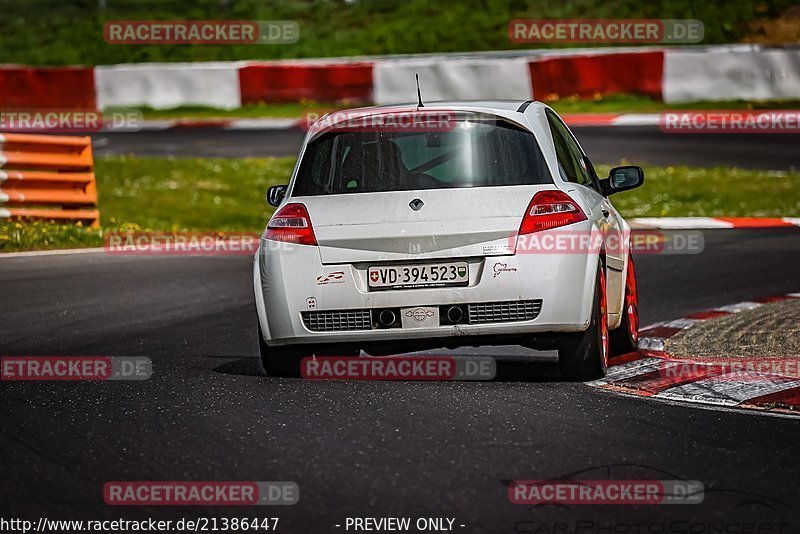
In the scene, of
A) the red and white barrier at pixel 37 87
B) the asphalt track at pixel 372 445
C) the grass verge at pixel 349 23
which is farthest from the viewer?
the grass verge at pixel 349 23

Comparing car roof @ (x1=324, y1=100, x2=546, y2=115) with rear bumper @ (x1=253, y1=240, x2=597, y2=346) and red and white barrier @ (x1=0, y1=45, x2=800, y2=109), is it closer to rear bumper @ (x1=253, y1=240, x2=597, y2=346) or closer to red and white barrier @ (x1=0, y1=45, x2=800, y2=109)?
rear bumper @ (x1=253, y1=240, x2=597, y2=346)

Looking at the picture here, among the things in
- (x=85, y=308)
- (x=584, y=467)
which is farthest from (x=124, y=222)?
(x=584, y=467)

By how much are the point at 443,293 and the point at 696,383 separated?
1343 mm

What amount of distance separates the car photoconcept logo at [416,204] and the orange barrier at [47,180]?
10146 millimetres

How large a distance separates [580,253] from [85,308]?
16.9 ft

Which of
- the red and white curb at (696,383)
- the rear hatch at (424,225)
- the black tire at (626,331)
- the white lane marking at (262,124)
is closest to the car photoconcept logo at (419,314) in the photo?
the rear hatch at (424,225)

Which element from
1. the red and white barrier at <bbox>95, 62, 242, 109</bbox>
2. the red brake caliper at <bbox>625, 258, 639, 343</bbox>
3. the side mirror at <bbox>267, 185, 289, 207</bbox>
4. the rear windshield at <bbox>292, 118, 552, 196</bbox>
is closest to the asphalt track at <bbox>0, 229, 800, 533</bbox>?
the side mirror at <bbox>267, 185, 289, 207</bbox>

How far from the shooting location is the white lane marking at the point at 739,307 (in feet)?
36.4

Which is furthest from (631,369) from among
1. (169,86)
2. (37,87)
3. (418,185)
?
(169,86)

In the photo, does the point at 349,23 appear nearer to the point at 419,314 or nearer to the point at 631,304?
the point at 631,304

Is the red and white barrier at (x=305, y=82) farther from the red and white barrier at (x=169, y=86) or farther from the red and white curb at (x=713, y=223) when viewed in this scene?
the red and white curb at (x=713, y=223)

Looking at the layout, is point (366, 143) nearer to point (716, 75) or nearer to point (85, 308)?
point (85, 308)

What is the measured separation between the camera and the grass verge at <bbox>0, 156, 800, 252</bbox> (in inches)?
692

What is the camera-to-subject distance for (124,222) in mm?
19156
